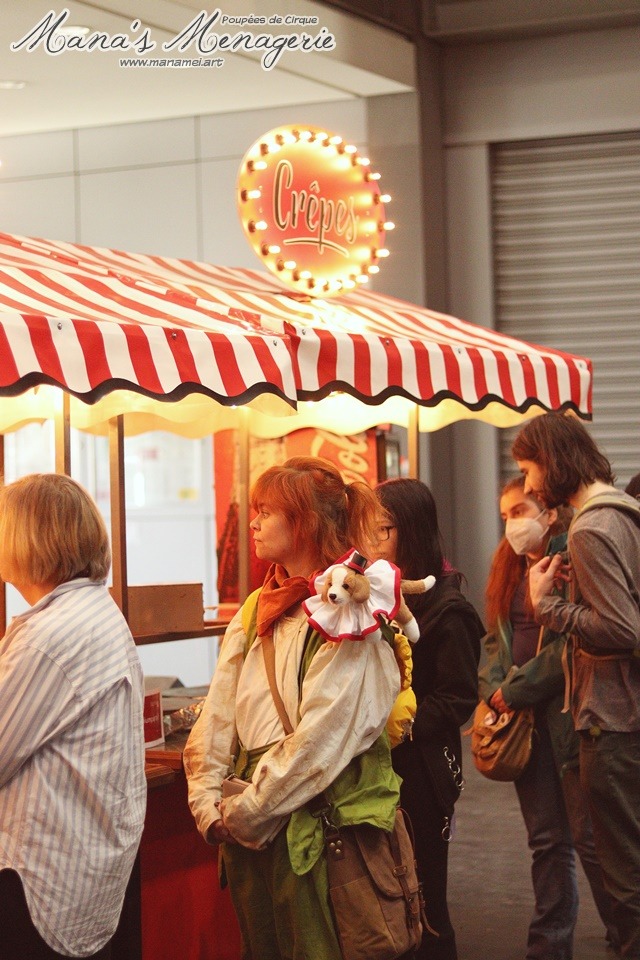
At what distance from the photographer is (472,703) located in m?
3.94

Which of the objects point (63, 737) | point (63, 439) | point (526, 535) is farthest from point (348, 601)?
point (526, 535)

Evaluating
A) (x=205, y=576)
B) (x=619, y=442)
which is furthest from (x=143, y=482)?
(x=619, y=442)

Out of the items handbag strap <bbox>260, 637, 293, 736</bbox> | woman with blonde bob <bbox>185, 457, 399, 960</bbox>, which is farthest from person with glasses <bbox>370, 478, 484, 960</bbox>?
handbag strap <bbox>260, 637, 293, 736</bbox>

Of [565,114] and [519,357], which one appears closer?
[519,357]

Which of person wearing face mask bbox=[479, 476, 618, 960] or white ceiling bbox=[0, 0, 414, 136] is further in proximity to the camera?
white ceiling bbox=[0, 0, 414, 136]

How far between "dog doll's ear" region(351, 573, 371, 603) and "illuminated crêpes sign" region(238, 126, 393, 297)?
2647 millimetres

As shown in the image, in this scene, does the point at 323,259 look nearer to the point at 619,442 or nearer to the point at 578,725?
the point at 578,725

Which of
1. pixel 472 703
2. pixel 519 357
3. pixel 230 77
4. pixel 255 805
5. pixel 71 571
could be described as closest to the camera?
pixel 71 571

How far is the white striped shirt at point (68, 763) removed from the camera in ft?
8.68

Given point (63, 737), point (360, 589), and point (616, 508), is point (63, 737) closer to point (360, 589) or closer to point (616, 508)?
point (360, 589)

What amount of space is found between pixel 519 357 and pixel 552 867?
2.22m

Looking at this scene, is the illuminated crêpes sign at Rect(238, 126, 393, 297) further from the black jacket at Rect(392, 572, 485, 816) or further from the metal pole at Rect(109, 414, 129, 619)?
the black jacket at Rect(392, 572, 485, 816)
